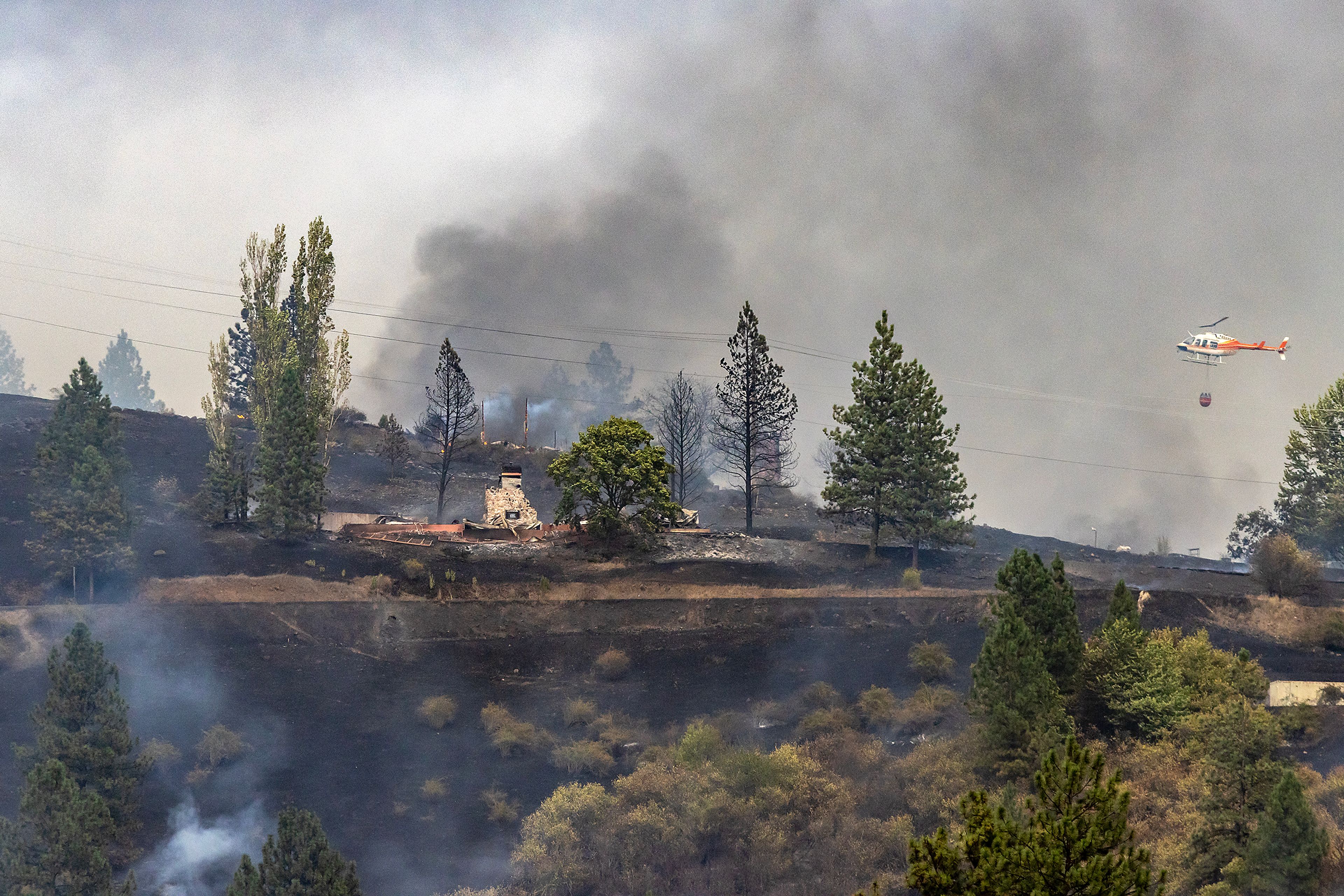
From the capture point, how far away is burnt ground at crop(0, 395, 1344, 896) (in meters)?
39.6

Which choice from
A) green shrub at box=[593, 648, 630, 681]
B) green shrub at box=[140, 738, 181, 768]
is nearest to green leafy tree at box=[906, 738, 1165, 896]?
green shrub at box=[140, 738, 181, 768]

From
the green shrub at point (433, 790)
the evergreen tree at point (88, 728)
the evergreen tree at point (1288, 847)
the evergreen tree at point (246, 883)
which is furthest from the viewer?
the green shrub at point (433, 790)

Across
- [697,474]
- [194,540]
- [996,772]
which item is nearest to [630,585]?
[194,540]

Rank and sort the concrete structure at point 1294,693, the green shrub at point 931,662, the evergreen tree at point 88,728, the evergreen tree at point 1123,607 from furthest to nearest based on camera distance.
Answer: the green shrub at point 931,662 < the concrete structure at point 1294,693 < the evergreen tree at point 1123,607 < the evergreen tree at point 88,728

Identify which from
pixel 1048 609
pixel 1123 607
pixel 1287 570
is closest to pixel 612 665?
pixel 1048 609

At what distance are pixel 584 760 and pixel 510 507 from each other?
97.8 feet

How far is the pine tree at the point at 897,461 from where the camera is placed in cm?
6500

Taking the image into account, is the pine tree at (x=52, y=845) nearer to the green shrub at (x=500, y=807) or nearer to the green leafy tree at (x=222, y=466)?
the green shrub at (x=500, y=807)

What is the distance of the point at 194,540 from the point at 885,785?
39928 mm

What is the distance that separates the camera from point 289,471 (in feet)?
207

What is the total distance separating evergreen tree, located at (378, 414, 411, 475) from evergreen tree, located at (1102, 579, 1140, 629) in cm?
5871

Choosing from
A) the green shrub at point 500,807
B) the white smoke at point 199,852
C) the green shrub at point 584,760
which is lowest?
the white smoke at point 199,852

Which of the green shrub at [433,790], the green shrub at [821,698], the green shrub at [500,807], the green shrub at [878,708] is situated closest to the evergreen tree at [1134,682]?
the green shrub at [878,708]

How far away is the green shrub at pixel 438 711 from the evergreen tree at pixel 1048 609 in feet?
72.4
